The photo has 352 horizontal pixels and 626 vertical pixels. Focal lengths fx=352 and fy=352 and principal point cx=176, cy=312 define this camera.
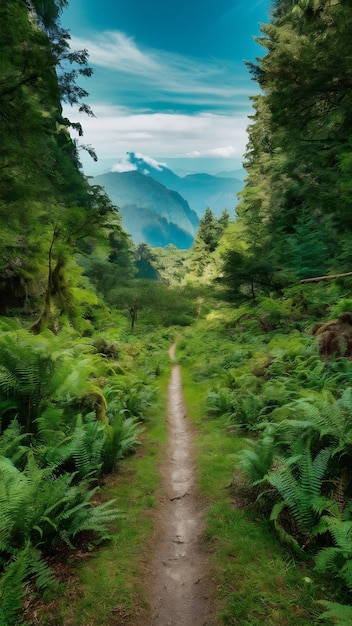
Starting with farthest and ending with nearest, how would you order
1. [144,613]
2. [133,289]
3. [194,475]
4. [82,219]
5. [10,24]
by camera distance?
1. [133,289]
2. [82,219]
3. [194,475]
4. [10,24]
5. [144,613]

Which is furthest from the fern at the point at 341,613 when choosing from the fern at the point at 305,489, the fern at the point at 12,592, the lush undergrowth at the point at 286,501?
the fern at the point at 12,592

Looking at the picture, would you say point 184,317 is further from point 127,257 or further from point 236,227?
point 127,257

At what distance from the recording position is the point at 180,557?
4.76m

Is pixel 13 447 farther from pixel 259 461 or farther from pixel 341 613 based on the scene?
pixel 341 613

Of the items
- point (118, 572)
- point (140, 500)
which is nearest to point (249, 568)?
point (118, 572)

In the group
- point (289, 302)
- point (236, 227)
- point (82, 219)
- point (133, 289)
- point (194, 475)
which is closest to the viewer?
point (194, 475)

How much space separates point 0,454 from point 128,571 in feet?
7.62

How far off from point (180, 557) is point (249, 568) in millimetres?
1140

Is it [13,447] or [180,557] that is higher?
[13,447]

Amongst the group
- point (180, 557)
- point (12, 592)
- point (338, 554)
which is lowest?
point (180, 557)

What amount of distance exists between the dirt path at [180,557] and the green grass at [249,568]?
8.2 inches

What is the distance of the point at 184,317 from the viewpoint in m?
39.9

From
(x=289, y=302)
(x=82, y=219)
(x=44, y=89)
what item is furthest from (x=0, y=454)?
(x=289, y=302)

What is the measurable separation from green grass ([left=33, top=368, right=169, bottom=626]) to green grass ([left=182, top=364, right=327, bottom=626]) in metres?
0.90
